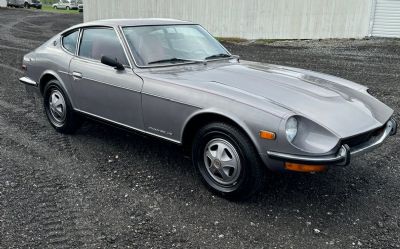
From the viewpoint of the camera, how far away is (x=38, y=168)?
4.44 metres

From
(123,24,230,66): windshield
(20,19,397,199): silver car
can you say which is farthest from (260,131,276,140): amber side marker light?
(123,24,230,66): windshield

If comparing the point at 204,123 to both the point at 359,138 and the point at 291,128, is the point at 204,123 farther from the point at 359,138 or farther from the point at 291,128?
the point at 359,138

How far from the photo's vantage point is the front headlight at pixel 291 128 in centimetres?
323

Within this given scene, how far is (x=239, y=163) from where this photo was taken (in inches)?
138

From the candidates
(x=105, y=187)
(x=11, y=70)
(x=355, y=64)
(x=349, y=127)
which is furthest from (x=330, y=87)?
(x=11, y=70)

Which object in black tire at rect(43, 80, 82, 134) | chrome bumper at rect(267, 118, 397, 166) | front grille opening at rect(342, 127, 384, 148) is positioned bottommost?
black tire at rect(43, 80, 82, 134)

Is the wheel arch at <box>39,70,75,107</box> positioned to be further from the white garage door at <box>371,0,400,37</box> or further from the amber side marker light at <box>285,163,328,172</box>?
the white garage door at <box>371,0,400,37</box>

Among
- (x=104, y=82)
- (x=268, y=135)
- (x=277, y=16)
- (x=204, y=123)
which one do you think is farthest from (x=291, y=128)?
(x=277, y=16)

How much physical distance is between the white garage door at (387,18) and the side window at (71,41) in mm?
13695

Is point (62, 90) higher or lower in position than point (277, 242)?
higher

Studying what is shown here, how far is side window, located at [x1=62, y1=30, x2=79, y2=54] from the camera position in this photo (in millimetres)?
5207

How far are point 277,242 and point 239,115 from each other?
104cm

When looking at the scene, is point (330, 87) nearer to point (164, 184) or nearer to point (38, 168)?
point (164, 184)

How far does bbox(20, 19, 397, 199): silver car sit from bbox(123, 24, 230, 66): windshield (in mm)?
12
